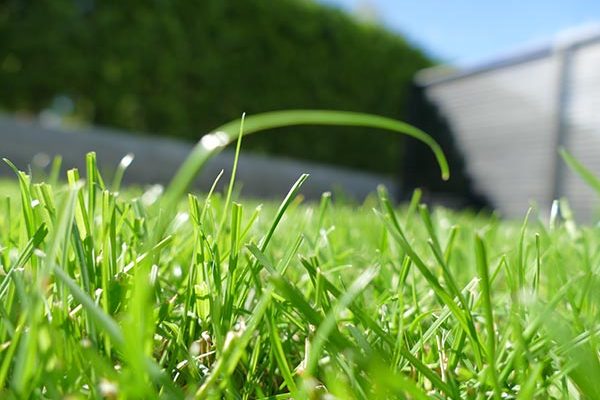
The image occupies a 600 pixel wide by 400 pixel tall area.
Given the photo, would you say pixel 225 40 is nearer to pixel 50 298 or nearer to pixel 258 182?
pixel 258 182

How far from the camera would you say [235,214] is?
50 centimetres

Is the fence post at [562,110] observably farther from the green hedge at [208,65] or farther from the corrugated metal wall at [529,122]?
the green hedge at [208,65]

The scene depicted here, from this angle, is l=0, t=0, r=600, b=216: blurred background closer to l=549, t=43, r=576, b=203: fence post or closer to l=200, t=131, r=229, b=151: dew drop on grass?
l=549, t=43, r=576, b=203: fence post

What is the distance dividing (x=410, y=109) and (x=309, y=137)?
2.35m

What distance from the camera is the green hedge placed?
687 centimetres

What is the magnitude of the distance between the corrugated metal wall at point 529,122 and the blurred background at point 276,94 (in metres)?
0.01

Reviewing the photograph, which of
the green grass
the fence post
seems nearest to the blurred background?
the fence post

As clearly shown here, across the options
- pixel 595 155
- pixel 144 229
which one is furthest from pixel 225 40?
pixel 144 229

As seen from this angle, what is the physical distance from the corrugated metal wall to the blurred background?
14 mm

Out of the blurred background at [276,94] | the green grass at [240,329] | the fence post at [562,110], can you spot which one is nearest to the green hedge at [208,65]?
the blurred background at [276,94]

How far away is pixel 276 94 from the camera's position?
9047 millimetres

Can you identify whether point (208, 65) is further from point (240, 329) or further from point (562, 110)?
point (240, 329)

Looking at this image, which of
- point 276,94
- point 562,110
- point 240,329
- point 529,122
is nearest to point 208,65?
point 276,94

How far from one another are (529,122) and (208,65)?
4.35 m
